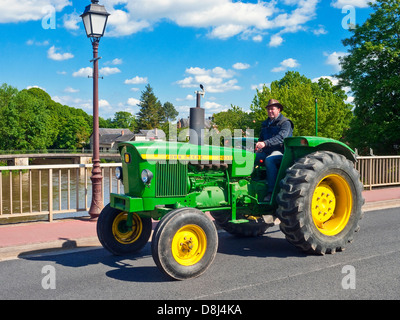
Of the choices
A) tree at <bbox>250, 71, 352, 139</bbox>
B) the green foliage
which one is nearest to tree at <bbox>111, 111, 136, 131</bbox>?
the green foliage

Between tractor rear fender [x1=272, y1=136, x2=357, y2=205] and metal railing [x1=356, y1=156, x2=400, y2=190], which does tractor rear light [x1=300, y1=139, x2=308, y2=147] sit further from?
metal railing [x1=356, y1=156, x2=400, y2=190]

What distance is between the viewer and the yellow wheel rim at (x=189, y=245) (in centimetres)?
450

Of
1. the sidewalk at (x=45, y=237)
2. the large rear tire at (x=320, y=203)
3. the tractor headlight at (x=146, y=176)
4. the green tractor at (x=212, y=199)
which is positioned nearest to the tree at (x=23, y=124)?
the sidewalk at (x=45, y=237)

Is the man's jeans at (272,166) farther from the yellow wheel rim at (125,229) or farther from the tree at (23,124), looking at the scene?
the tree at (23,124)

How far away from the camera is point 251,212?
5695 mm

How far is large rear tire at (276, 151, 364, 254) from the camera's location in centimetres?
519

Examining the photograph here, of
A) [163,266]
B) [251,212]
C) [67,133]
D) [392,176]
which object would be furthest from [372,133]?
[67,133]

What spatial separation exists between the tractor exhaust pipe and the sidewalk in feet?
8.32

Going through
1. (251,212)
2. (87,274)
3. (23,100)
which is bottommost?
(87,274)

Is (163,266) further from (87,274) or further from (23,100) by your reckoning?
(23,100)

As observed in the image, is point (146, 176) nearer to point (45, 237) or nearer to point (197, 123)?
point (197, 123)

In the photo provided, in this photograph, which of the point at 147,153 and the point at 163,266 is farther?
the point at 147,153
